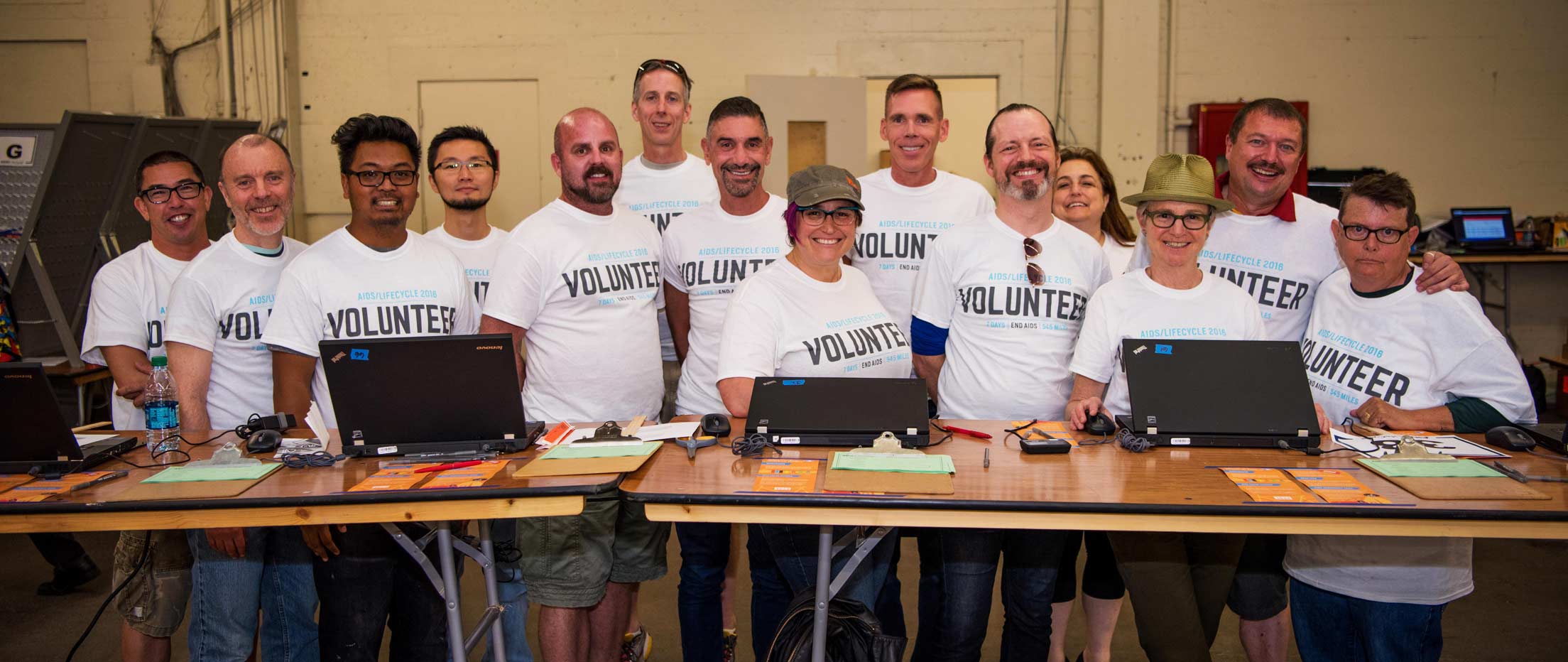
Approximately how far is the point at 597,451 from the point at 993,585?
42.8 inches

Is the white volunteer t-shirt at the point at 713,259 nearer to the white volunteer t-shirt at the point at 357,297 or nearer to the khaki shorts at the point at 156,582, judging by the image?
the white volunteer t-shirt at the point at 357,297

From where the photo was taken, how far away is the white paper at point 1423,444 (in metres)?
2.27

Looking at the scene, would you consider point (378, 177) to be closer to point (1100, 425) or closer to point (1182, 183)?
point (1100, 425)

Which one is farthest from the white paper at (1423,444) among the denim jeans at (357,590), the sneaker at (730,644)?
the denim jeans at (357,590)

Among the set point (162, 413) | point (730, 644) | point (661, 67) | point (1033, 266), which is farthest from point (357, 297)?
point (1033, 266)

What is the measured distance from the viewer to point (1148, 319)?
2570mm

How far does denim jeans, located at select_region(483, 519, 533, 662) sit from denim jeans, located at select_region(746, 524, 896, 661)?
0.72 meters

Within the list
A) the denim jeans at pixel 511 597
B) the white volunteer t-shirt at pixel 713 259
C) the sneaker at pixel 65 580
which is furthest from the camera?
the sneaker at pixel 65 580

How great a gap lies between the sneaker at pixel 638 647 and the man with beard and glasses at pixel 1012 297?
1045 millimetres

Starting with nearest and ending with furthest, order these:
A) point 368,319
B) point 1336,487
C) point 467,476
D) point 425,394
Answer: point 1336,487, point 467,476, point 425,394, point 368,319

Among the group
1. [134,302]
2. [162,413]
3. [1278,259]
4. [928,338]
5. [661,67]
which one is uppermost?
[661,67]

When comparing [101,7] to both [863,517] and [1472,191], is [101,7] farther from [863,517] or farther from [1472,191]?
[1472,191]

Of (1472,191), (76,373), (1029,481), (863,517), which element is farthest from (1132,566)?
(1472,191)

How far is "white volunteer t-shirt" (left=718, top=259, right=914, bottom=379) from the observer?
255 centimetres
